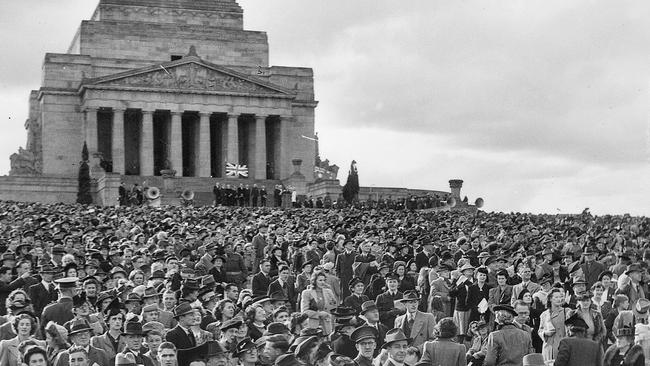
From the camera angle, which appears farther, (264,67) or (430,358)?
(264,67)

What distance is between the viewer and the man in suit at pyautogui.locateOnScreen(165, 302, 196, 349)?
17.4 metres

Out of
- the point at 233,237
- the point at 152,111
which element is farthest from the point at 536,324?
the point at 152,111

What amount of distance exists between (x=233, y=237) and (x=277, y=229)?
253cm

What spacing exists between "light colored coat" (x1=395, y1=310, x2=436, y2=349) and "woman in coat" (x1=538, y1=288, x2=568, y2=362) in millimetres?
1659

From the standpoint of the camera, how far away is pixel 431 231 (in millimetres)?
45719

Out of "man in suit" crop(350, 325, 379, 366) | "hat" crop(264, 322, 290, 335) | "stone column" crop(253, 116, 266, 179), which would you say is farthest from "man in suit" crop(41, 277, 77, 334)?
"stone column" crop(253, 116, 266, 179)

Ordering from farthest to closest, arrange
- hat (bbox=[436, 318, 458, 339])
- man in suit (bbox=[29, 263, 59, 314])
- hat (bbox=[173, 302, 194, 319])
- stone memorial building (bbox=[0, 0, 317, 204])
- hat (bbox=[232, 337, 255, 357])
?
stone memorial building (bbox=[0, 0, 317, 204]) < man in suit (bbox=[29, 263, 59, 314]) < hat (bbox=[173, 302, 194, 319]) < hat (bbox=[436, 318, 458, 339]) < hat (bbox=[232, 337, 255, 357])

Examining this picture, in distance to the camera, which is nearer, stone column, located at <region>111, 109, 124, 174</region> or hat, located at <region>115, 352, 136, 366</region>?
hat, located at <region>115, 352, 136, 366</region>

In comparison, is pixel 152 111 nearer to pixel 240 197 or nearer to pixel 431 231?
pixel 240 197

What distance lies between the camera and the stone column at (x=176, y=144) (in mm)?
89125

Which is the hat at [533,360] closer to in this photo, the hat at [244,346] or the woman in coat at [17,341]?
the hat at [244,346]

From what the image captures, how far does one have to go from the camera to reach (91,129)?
88.9 m

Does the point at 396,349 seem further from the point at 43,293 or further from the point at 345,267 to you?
the point at 345,267

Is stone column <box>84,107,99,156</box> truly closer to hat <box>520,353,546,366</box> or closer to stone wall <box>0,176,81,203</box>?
stone wall <box>0,176,81,203</box>
